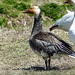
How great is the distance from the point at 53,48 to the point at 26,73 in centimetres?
99

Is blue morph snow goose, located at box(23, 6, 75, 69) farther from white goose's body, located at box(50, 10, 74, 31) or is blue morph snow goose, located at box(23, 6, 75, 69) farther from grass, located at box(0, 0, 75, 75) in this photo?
white goose's body, located at box(50, 10, 74, 31)

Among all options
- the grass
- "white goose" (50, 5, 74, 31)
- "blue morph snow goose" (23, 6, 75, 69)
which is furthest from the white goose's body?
"blue morph snow goose" (23, 6, 75, 69)

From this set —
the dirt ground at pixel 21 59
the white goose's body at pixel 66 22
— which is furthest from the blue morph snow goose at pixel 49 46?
the white goose's body at pixel 66 22

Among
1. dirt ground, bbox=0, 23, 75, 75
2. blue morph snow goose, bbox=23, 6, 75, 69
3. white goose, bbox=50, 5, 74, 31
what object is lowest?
dirt ground, bbox=0, 23, 75, 75

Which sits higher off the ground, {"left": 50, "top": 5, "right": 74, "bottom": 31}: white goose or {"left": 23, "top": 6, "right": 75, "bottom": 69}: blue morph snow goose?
{"left": 23, "top": 6, "right": 75, "bottom": 69}: blue morph snow goose

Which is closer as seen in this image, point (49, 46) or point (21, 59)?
point (49, 46)

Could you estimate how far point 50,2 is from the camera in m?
15.0

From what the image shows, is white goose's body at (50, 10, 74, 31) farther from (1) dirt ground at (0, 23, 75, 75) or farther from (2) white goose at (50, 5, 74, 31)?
(1) dirt ground at (0, 23, 75, 75)

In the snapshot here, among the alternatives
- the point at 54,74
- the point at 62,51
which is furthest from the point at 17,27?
the point at 54,74

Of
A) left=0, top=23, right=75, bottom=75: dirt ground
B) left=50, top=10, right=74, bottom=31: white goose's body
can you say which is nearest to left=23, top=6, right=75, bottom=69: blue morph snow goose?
left=0, top=23, right=75, bottom=75: dirt ground

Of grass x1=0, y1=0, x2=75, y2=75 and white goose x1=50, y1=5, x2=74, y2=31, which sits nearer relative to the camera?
grass x1=0, y1=0, x2=75, y2=75

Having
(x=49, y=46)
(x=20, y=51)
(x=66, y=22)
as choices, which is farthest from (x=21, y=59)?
(x=66, y=22)

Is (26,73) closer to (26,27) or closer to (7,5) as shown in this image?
(26,27)

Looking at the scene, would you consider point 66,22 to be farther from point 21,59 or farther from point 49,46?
point 49,46
